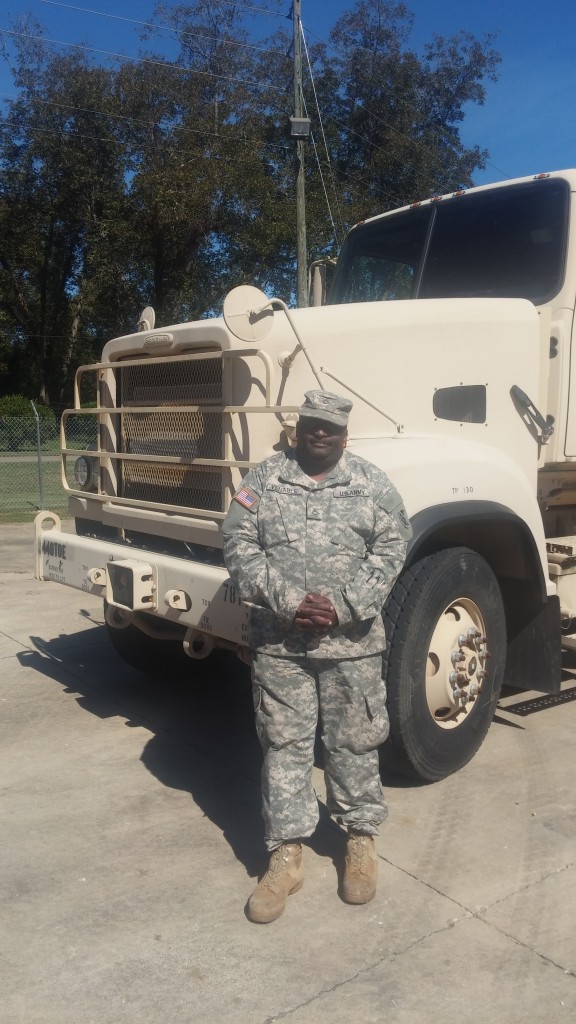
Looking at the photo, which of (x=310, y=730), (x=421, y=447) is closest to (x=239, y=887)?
(x=310, y=730)

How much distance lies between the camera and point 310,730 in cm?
A: 322

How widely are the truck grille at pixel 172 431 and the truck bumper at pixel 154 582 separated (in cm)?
31

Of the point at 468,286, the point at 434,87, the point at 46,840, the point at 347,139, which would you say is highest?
the point at 434,87

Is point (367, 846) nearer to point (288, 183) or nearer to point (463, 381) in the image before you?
point (463, 381)

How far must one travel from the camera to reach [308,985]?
8.99 feet

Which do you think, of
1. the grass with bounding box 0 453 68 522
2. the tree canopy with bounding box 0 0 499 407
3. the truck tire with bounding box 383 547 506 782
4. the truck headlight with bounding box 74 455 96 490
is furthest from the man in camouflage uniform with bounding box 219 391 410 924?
the tree canopy with bounding box 0 0 499 407

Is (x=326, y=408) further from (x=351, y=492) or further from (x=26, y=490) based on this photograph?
(x=26, y=490)

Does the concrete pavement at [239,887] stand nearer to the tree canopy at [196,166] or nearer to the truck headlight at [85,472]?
the truck headlight at [85,472]

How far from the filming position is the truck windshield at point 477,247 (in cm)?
474

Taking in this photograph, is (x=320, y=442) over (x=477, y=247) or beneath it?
beneath

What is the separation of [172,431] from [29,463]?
49.1 feet

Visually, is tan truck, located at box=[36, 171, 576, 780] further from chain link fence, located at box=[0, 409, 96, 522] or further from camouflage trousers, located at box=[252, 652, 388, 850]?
chain link fence, located at box=[0, 409, 96, 522]

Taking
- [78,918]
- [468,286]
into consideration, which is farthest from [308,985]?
[468,286]

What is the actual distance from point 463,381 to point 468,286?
3.30 ft
